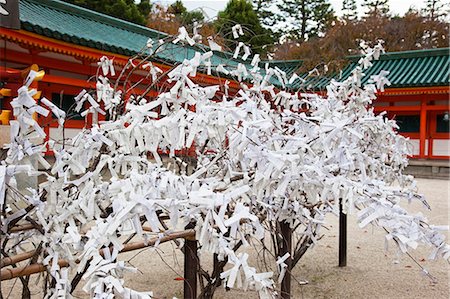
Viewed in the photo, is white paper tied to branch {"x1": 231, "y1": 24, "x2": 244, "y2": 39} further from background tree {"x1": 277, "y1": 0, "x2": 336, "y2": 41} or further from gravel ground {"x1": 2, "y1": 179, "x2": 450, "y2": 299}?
background tree {"x1": 277, "y1": 0, "x2": 336, "y2": 41}

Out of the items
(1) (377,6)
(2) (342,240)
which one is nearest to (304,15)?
(1) (377,6)

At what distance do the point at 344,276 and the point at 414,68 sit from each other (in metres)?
11.3

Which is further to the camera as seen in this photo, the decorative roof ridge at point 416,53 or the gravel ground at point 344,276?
the decorative roof ridge at point 416,53

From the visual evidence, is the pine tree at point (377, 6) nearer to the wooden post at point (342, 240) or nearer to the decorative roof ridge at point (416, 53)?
the decorative roof ridge at point (416, 53)

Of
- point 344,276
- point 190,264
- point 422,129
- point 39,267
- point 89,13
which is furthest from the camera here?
point 422,129

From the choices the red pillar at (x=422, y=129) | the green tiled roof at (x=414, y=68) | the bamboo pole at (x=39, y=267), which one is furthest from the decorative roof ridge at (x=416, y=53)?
the bamboo pole at (x=39, y=267)

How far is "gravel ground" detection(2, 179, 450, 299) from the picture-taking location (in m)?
3.01

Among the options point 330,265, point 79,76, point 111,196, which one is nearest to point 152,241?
point 111,196

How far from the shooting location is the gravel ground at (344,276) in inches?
118

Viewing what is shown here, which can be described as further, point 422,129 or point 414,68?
point 414,68

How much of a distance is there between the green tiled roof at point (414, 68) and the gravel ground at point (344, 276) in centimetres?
768

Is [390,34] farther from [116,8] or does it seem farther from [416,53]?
[116,8]

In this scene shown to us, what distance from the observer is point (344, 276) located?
3.38 metres

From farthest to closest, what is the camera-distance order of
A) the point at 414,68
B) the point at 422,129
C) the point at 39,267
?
1. the point at 414,68
2. the point at 422,129
3. the point at 39,267
